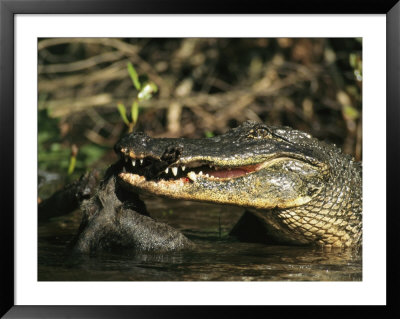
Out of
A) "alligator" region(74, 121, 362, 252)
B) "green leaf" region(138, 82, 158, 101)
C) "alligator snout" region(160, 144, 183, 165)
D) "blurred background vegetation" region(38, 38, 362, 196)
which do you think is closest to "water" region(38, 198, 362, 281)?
"alligator" region(74, 121, 362, 252)

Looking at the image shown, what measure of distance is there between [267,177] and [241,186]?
0.75ft

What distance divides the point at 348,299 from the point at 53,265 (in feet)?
5.67

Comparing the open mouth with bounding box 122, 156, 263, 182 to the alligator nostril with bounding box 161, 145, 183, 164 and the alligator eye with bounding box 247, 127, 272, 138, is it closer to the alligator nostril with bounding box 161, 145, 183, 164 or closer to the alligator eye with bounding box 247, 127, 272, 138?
the alligator nostril with bounding box 161, 145, 183, 164

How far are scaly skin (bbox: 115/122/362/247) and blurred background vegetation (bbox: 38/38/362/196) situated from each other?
3366 mm

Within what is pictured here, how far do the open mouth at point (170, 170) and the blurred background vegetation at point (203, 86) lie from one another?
3740 mm

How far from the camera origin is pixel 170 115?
8.10 m

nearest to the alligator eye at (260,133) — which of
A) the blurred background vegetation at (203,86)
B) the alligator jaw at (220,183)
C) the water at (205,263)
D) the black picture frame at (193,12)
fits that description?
the alligator jaw at (220,183)

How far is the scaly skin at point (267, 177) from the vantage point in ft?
12.5

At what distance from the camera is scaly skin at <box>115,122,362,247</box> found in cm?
380

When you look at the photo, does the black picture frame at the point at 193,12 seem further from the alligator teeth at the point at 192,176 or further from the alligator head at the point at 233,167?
the alligator teeth at the point at 192,176

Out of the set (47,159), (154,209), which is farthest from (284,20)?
(47,159)

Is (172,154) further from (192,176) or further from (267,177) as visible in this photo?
(267,177)

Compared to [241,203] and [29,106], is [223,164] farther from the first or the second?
[29,106]

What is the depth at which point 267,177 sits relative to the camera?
413 cm
